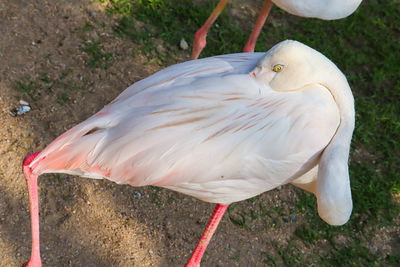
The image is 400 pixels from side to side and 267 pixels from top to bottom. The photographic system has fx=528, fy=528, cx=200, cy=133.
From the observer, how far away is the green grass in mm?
3119

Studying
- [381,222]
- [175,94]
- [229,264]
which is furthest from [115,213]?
[381,222]

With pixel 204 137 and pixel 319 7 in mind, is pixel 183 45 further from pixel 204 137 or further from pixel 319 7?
pixel 204 137

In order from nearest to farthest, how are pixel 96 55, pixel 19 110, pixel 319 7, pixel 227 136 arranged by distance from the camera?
pixel 227 136 → pixel 319 7 → pixel 19 110 → pixel 96 55

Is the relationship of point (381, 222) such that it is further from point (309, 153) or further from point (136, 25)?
point (136, 25)

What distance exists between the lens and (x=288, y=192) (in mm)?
3293

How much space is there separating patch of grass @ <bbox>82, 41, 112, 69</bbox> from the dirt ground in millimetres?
36

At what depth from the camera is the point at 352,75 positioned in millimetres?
3996

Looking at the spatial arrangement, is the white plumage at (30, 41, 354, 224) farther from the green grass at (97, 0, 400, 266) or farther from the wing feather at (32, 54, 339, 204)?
the green grass at (97, 0, 400, 266)

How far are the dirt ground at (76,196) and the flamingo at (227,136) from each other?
51 centimetres

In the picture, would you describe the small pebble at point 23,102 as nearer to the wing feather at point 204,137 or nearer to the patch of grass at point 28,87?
the patch of grass at point 28,87

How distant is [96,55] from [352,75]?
1.90m

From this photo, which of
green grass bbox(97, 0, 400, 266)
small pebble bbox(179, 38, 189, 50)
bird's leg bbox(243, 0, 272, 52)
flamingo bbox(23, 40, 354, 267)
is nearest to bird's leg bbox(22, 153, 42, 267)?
flamingo bbox(23, 40, 354, 267)

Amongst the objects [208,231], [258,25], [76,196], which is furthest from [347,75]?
[76,196]

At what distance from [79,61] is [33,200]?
1.47m
